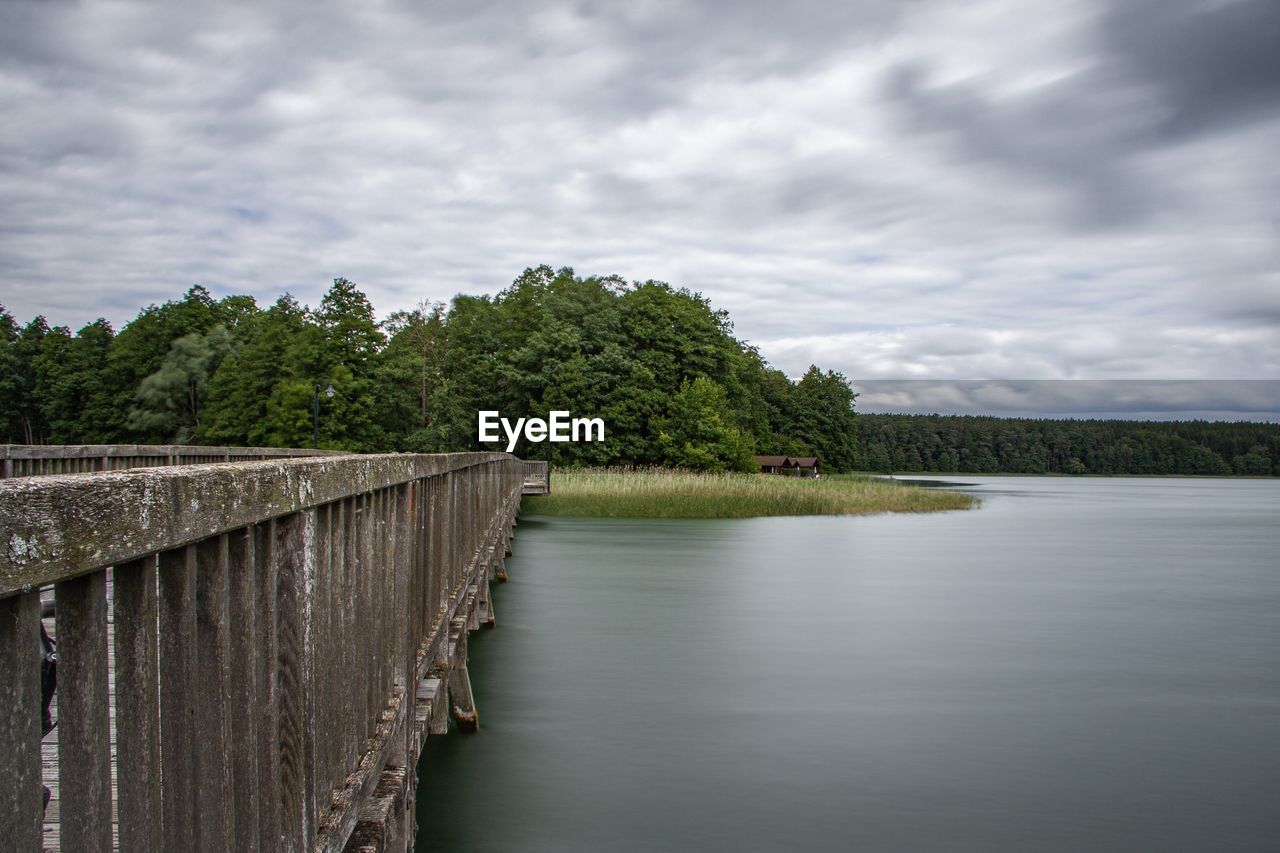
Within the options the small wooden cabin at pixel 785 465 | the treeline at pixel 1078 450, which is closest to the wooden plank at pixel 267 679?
the small wooden cabin at pixel 785 465

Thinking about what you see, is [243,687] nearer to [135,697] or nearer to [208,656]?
[208,656]

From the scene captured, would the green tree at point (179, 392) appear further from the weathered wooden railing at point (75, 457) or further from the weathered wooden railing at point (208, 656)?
the weathered wooden railing at point (208, 656)

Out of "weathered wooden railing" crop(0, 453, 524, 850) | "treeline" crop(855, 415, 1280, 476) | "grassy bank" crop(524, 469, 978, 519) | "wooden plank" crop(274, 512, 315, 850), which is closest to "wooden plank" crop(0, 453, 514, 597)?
"weathered wooden railing" crop(0, 453, 524, 850)

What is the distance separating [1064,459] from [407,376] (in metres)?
154

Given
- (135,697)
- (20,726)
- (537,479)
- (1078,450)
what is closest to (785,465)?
(537,479)

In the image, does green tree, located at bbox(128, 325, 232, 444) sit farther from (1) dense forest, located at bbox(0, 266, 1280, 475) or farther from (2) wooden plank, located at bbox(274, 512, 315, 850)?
(2) wooden plank, located at bbox(274, 512, 315, 850)

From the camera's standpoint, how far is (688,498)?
34.8 m

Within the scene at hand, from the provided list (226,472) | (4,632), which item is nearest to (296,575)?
(226,472)

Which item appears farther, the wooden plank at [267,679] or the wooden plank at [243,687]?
the wooden plank at [267,679]

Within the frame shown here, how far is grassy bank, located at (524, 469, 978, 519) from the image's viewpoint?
114 ft

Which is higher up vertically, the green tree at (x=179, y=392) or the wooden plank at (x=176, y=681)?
the green tree at (x=179, y=392)

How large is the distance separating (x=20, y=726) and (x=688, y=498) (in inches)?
1335

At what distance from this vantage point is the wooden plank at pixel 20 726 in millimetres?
1033

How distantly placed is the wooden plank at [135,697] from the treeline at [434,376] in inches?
2035
